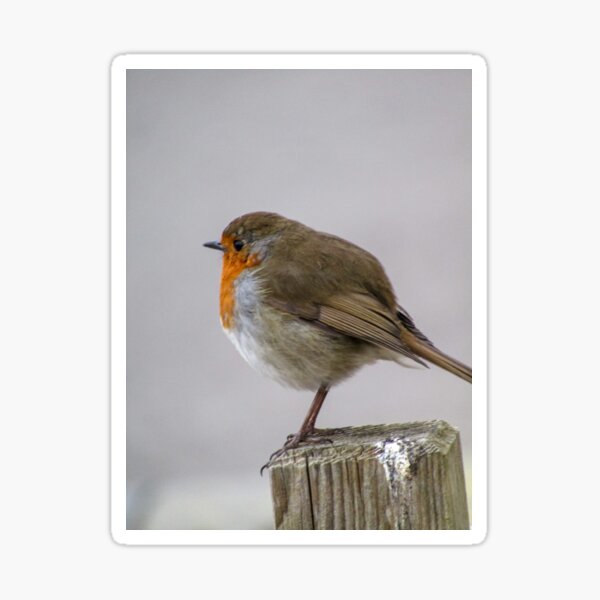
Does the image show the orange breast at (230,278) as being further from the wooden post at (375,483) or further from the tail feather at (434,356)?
the wooden post at (375,483)

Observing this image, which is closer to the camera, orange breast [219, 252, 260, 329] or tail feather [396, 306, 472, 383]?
Answer: tail feather [396, 306, 472, 383]

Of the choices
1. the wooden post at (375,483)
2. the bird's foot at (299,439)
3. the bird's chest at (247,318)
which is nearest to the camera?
the wooden post at (375,483)

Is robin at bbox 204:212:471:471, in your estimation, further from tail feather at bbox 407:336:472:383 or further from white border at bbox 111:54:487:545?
white border at bbox 111:54:487:545

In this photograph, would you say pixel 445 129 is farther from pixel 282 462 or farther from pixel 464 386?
pixel 282 462

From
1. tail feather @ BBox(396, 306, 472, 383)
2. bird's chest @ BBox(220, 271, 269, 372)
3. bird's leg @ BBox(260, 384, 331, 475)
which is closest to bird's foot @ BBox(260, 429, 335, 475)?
bird's leg @ BBox(260, 384, 331, 475)
